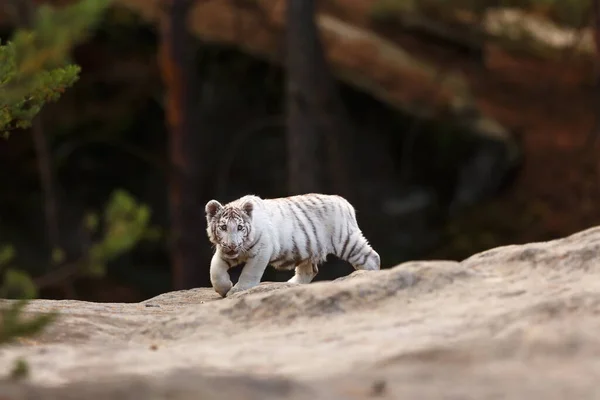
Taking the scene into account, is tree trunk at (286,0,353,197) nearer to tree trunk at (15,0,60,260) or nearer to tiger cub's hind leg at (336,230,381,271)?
tree trunk at (15,0,60,260)

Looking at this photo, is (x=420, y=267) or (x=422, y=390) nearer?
(x=422, y=390)

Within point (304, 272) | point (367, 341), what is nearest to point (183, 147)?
point (304, 272)

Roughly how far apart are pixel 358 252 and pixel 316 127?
292 inches

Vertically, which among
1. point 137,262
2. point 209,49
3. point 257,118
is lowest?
point 137,262

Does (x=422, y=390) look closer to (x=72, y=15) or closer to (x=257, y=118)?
(x=72, y=15)

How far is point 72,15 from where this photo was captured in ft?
13.6

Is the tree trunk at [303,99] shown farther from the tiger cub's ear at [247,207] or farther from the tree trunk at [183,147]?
the tiger cub's ear at [247,207]

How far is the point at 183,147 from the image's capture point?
15.4 meters

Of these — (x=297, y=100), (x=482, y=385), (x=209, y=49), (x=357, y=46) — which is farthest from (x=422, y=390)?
(x=209, y=49)

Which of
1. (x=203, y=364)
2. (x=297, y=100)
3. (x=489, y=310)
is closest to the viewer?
(x=203, y=364)

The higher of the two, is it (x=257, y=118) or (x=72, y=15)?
(x=72, y=15)

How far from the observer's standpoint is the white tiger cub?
729 cm

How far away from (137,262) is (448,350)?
1554 cm

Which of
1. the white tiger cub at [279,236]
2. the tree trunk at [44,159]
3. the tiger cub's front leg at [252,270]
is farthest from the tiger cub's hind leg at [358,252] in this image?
the tree trunk at [44,159]
